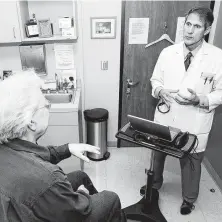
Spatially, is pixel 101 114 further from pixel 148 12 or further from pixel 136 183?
pixel 148 12

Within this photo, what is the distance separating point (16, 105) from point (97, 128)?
1634mm

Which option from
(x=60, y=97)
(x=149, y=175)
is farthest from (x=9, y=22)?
(x=149, y=175)

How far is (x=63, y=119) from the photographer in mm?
2156

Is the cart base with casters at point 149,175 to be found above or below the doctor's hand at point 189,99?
below

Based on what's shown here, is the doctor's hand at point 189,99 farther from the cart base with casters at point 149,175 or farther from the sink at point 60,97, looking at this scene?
the sink at point 60,97

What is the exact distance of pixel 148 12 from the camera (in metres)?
2.34

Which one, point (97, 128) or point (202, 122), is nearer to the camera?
point (202, 122)

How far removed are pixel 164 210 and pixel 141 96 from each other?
1.21 metres

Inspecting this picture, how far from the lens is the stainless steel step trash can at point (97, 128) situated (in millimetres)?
2545

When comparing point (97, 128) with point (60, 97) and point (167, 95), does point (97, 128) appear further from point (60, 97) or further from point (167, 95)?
point (167, 95)

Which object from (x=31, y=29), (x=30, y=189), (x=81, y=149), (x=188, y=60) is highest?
(x=31, y=29)

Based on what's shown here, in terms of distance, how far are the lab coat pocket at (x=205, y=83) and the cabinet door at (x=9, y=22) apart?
158 centimetres

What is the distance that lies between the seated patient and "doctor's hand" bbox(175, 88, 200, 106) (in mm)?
961

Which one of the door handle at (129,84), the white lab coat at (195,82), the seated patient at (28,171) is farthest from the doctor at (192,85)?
the seated patient at (28,171)
